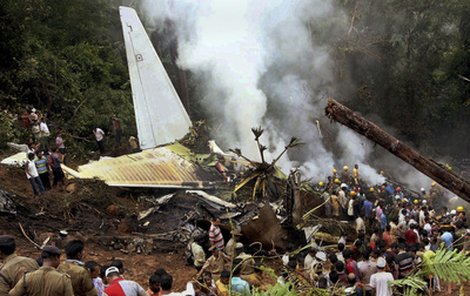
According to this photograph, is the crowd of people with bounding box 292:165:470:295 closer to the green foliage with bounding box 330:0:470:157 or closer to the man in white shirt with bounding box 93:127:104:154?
the man in white shirt with bounding box 93:127:104:154

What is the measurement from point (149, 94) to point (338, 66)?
47.7 ft

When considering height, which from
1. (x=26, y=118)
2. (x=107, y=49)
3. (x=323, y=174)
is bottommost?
(x=26, y=118)

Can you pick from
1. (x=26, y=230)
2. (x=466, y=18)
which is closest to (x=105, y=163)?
(x=26, y=230)

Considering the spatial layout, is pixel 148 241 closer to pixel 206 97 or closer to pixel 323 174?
pixel 323 174

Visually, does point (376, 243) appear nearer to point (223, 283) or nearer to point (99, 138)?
point (223, 283)

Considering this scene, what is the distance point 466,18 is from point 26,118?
19.6 metres

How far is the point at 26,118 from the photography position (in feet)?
54.2

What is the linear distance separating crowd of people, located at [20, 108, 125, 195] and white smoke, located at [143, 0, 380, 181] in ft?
17.9

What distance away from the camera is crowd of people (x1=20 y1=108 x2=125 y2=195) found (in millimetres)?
11930

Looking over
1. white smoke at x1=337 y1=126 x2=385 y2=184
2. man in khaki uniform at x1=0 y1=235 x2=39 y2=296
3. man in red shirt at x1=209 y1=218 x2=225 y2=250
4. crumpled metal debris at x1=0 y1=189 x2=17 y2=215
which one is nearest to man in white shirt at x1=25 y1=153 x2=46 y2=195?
crumpled metal debris at x1=0 y1=189 x2=17 y2=215

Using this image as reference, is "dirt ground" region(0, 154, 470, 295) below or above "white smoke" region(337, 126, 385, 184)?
below

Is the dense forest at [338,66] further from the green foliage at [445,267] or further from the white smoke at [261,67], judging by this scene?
the green foliage at [445,267]

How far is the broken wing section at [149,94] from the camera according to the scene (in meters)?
18.0

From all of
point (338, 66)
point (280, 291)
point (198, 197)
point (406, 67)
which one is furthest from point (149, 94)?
point (406, 67)
